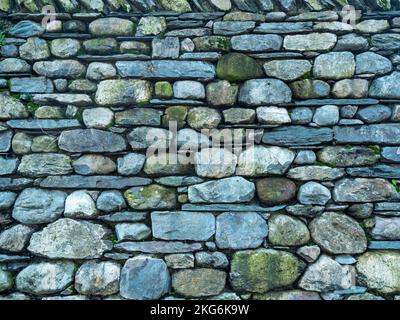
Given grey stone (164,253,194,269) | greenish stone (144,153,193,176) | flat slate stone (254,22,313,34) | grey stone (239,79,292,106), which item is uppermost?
flat slate stone (254,22,313,34)

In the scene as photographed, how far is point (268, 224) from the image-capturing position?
92.1 inches

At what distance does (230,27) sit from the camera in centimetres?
243

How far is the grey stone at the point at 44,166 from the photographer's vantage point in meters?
2.35

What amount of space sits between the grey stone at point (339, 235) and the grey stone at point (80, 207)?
162 centimetres

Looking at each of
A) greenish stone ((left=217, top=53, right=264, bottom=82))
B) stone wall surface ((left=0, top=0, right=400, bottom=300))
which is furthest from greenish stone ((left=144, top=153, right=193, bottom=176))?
greenish stone ((left=217, top=53, right=264, bottom=82))

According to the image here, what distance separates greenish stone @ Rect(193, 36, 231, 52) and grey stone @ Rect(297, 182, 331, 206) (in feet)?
3.92

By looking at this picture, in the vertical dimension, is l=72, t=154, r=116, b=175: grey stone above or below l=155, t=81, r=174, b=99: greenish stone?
below

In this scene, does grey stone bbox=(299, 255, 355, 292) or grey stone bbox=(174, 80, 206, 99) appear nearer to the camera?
grey stone bbox=(299, 255, 355, 292)

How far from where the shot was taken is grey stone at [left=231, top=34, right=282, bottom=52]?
2.42 metres

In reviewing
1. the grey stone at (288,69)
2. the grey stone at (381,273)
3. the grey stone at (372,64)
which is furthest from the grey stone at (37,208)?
the grey stone at (372,64)

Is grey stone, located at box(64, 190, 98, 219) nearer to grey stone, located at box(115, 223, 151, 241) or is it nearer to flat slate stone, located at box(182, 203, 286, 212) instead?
grey stone, located at box(115, 223, 151, 241)

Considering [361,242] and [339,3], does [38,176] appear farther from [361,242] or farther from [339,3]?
[339,3]

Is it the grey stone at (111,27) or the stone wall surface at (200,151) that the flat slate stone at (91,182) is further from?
the grey stone at (111,27)

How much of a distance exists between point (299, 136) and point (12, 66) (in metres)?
2.20
